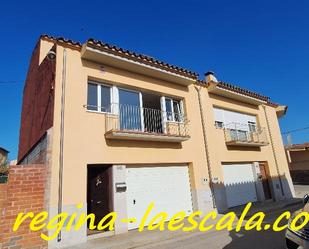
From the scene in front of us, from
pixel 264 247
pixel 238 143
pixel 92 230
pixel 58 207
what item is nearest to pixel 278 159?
pixel 238 143

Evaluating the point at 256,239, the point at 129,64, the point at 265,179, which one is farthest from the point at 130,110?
the point at 265,179

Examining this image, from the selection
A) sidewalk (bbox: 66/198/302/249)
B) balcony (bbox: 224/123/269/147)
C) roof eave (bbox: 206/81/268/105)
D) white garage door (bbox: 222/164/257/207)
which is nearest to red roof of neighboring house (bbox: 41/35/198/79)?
roof eave (bbox: 206/81/268/105)

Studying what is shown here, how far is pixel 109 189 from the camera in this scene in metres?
8.47

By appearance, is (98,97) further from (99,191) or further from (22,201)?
(22,201)

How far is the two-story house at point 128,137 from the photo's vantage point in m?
7.79

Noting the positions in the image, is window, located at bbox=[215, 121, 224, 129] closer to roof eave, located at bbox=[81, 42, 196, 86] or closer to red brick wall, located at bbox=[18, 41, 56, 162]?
roof eave, located at bbox=[81, 42, 196, 86]

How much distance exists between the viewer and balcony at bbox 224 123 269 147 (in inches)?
520

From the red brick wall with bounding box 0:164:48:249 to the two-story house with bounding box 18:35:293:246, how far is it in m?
0.33

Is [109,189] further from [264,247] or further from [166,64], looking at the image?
[166,64]

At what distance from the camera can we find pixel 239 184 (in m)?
13.2

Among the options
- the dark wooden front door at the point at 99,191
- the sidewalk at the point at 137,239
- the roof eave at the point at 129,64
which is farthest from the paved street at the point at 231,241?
the roof eave at the point at 129,64

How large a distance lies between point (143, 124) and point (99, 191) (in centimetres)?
319

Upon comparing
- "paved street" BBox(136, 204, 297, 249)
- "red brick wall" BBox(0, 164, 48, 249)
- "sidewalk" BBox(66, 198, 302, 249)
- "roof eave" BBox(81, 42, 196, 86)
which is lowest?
"paved street" BBox(136, 204, 297, 249)

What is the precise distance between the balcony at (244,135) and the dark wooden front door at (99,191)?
23.5 ft
